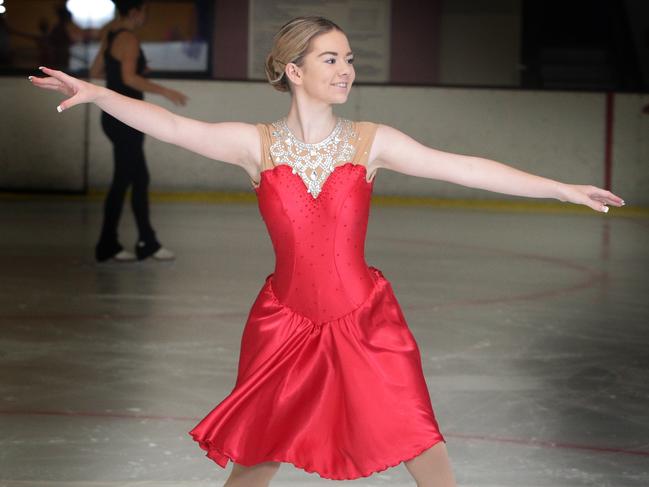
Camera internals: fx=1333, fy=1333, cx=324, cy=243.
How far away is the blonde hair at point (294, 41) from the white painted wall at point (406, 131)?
10.2m

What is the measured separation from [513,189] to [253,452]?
816 mm

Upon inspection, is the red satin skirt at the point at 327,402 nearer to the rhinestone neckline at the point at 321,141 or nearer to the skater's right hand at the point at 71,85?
the rhinestone neckline at the point at 321,141

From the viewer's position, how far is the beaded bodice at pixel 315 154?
2990 millimetres

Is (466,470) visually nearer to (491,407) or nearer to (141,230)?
(491,407)

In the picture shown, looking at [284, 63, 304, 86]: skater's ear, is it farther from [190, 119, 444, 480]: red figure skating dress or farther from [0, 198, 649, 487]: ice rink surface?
[0, 198, 649, 487]: ice rink surface

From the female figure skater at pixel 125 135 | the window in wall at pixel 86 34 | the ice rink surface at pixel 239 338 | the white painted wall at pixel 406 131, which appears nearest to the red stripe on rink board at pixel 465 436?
the ice rink surface at pixel 239 338

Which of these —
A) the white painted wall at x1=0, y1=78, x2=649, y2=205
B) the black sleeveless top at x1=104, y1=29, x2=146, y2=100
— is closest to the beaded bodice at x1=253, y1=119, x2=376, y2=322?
the black sleeveless top at x1=104, y1=29, x2=146, y2=100

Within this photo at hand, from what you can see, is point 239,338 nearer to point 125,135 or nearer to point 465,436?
point 465,436

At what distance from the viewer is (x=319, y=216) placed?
2973 mm

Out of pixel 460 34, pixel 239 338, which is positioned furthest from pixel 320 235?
pixel 460 34

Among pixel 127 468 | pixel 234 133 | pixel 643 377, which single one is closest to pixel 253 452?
pixel 234 133

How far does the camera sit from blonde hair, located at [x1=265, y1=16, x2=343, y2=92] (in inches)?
119

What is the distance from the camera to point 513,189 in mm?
2965

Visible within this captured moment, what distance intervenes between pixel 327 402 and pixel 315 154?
0.56m
